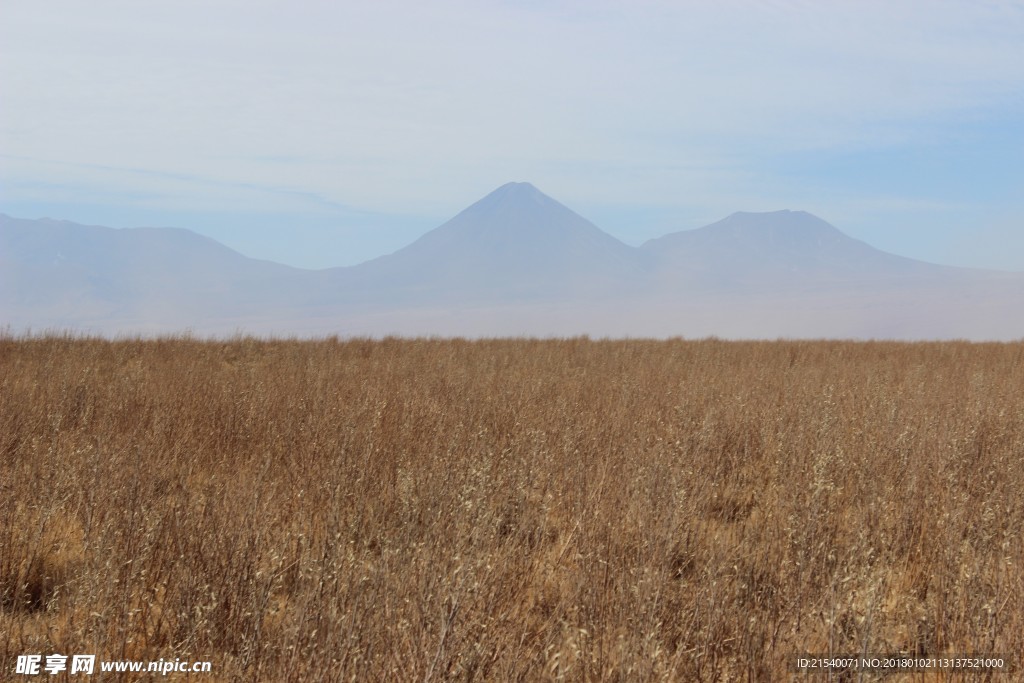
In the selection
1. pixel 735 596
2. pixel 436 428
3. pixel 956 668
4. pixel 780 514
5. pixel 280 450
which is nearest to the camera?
pixel 956 668

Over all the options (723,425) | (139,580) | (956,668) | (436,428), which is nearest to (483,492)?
(139,580)

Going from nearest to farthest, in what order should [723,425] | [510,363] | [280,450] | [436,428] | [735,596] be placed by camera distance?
[735,596], [280,450], [436,428], [723,425], [510,363]

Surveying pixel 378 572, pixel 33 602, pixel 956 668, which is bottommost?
pixel 33 602

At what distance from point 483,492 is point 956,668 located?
192 cm

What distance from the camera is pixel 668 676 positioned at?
Result: 2219 mm

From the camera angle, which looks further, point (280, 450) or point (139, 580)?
point (280, 450)

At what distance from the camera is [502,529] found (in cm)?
387

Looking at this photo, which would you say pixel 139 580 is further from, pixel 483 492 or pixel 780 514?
pixel 780 514

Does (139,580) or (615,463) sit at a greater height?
(615,463)

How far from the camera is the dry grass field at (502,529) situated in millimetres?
2342

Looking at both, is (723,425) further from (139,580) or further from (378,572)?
(139,580)

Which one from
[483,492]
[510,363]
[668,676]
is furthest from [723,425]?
[510,363]

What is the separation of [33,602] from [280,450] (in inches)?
79.4

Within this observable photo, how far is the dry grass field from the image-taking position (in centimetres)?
234
